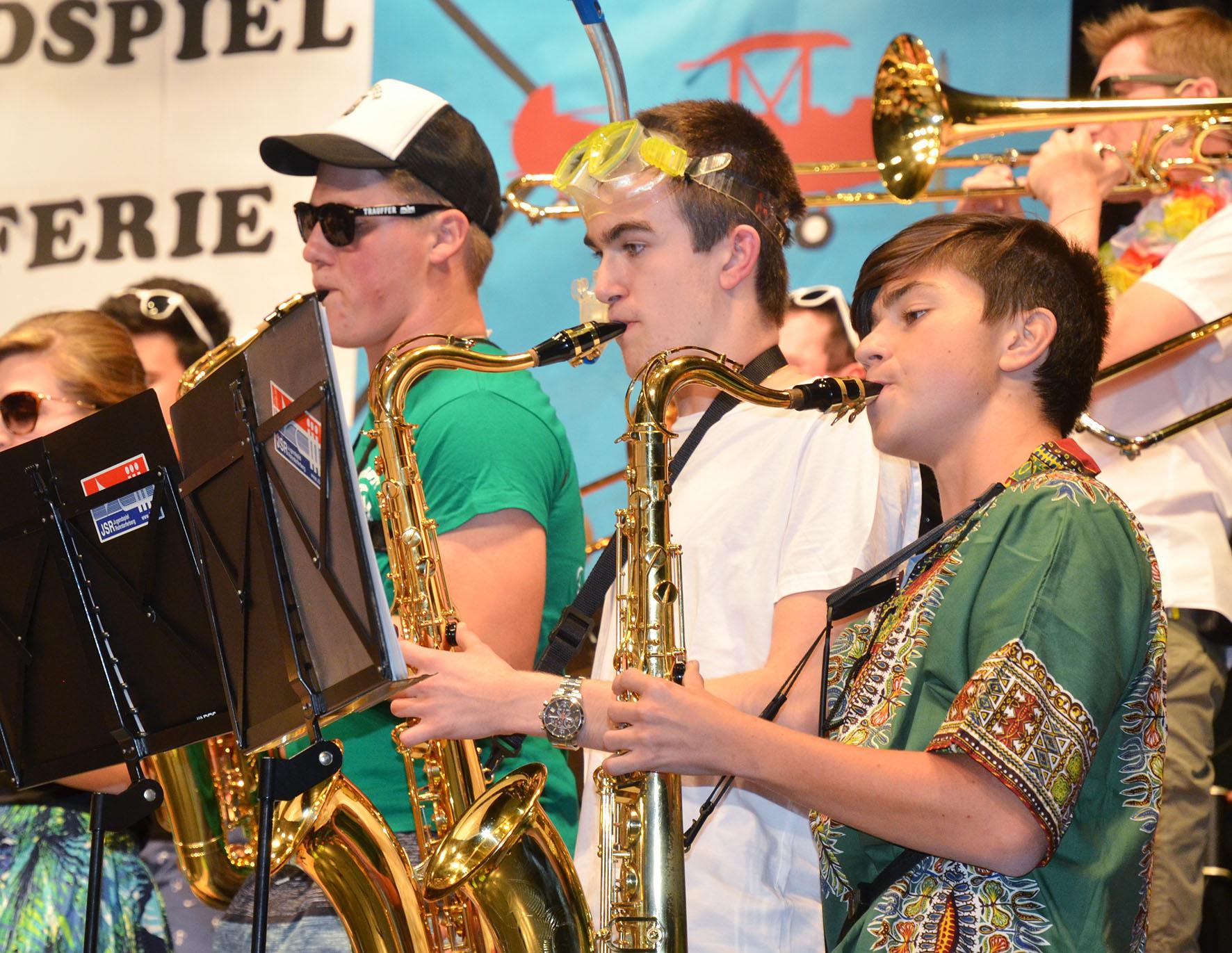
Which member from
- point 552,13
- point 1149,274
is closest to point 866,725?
point 1149,274

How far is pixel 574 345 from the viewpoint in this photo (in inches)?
113

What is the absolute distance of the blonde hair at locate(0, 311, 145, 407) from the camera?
393 centimetres

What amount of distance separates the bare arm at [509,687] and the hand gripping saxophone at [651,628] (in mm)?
145

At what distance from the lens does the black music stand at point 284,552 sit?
2146mm

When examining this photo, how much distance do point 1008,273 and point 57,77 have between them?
14.3ft

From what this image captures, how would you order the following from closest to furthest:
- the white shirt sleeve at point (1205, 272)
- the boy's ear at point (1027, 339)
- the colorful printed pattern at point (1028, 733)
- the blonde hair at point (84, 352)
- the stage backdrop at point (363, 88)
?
the colorful printed pattern at point (1028, 733), the boy's ear at point (1027, 339), the white shirt sleeve at point (1205, 272), the blonde hair at point (84, 352), the stage backdrop at point (363, 88)

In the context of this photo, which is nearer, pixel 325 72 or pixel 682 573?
pixel 682 573

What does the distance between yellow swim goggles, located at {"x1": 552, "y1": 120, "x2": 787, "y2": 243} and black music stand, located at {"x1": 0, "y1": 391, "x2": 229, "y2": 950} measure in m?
1.02

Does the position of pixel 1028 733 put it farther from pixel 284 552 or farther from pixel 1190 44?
pixel 1190 44

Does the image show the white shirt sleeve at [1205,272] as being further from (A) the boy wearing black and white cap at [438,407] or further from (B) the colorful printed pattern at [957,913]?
(B) the colorful printed pattern at [957,913]

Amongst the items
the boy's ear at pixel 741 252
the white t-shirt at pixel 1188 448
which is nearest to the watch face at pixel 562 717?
the boy's ear at pixel 741 252

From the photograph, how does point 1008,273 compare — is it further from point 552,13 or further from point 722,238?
point 552,13

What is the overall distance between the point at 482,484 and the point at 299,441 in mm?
726

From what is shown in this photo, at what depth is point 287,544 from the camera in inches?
90.9
